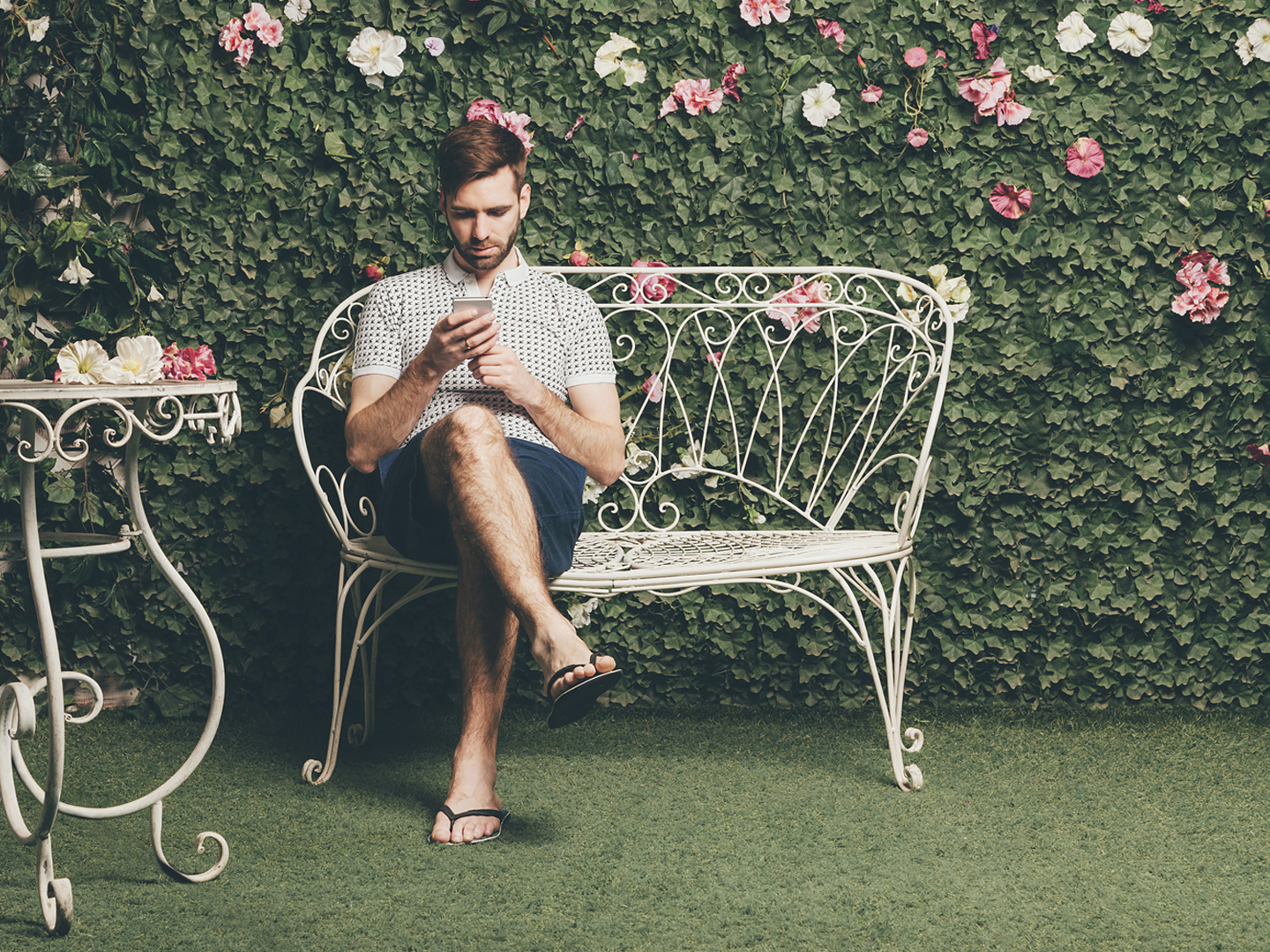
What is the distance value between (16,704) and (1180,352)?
90.2 inches

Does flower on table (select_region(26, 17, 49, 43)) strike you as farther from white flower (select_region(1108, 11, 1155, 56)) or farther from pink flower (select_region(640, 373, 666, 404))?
white flower (select_region(1108, 11, 1155, 56))

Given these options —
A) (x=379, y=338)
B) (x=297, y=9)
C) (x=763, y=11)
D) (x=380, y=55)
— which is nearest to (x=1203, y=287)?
(x=763, y=11)

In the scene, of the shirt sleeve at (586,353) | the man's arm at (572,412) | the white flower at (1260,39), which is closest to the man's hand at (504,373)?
the man's arm at (572,412)

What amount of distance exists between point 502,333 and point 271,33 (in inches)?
35.4

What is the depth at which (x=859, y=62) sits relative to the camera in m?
2.31

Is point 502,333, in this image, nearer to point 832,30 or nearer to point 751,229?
point 751,229

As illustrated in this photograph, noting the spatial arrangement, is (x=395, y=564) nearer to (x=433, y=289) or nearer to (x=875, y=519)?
(x=433, y=289)

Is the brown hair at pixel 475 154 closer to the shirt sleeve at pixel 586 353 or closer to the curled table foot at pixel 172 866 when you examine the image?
the shirt sleeve at pixel 586 353

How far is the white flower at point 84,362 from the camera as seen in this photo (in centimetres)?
143

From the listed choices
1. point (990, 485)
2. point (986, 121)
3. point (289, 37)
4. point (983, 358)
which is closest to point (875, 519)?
point (990, 485)

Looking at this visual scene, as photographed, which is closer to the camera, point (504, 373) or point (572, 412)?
point (504, 373)

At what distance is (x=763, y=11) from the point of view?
2.29 m

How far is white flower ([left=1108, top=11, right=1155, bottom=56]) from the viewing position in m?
2.26

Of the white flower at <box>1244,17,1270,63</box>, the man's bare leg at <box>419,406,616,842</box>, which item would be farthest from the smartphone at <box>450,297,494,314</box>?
the white flower at <box>1244,17,1270,63</box>
